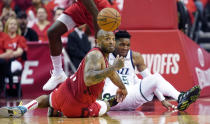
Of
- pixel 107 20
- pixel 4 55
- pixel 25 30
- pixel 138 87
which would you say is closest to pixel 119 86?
pixel 107 20

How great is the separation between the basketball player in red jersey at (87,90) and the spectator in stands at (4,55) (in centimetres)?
398

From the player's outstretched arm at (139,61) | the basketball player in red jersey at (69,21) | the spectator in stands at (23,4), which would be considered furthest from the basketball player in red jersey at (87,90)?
the spectator in stands at (23,4)

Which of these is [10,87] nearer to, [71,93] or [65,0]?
[65,0]

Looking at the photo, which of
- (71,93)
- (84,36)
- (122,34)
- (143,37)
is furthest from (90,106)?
(84,36)

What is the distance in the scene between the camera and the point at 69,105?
6137 mm

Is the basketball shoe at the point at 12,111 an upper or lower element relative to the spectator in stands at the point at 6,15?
lower

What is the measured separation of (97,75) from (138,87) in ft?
5.25

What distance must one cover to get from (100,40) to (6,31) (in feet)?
16.6

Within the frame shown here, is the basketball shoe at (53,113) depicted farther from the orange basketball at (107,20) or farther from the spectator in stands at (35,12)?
the spectator in stands at (35,12)

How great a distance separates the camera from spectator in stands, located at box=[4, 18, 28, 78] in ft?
33.6

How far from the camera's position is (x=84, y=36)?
1056cm

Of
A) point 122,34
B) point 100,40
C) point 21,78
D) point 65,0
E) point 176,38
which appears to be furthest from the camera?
point 65,0

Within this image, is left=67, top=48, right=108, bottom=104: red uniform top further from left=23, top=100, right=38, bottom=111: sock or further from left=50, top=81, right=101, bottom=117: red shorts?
left=23, top=100, right=38, bottom=111: sock

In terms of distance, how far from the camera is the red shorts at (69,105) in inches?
242
